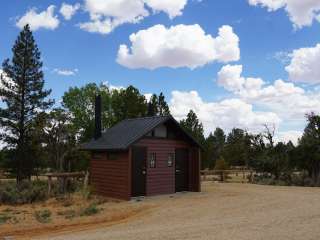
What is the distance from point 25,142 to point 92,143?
14.2m

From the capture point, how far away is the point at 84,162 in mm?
33750

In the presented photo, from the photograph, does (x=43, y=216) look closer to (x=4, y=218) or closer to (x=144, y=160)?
(x=4, y=218)

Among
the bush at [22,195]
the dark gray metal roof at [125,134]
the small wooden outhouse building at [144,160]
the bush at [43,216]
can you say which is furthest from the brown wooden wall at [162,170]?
the bush at [43,216]

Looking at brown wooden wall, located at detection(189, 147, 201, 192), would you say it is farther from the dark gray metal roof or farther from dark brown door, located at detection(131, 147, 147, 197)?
dark brown door, located at detection(131, 147, 147, 197)

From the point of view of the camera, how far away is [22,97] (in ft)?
107

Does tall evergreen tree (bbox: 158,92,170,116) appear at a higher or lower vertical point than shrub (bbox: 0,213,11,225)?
higher

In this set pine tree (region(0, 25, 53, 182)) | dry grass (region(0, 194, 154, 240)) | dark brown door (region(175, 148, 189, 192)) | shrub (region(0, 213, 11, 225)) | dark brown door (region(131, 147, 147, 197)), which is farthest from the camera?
pine tree (region(0, 25, 53, 182))

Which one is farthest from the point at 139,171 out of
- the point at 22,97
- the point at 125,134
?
the point at 22,97

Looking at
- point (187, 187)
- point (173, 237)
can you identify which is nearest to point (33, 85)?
point (187, 187)

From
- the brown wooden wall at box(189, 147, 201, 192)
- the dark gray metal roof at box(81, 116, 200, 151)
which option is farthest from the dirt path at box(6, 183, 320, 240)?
the brown wooden wall at box(189, 147, 201, 192)

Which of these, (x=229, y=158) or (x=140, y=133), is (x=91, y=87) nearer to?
(x=229, y=158)

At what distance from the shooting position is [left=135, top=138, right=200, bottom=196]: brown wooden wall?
18.6 meters

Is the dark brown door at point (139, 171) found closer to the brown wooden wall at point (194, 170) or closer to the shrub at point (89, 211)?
the brown wooden wall at point (194, 170)

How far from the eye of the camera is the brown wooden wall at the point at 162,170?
1856cm
